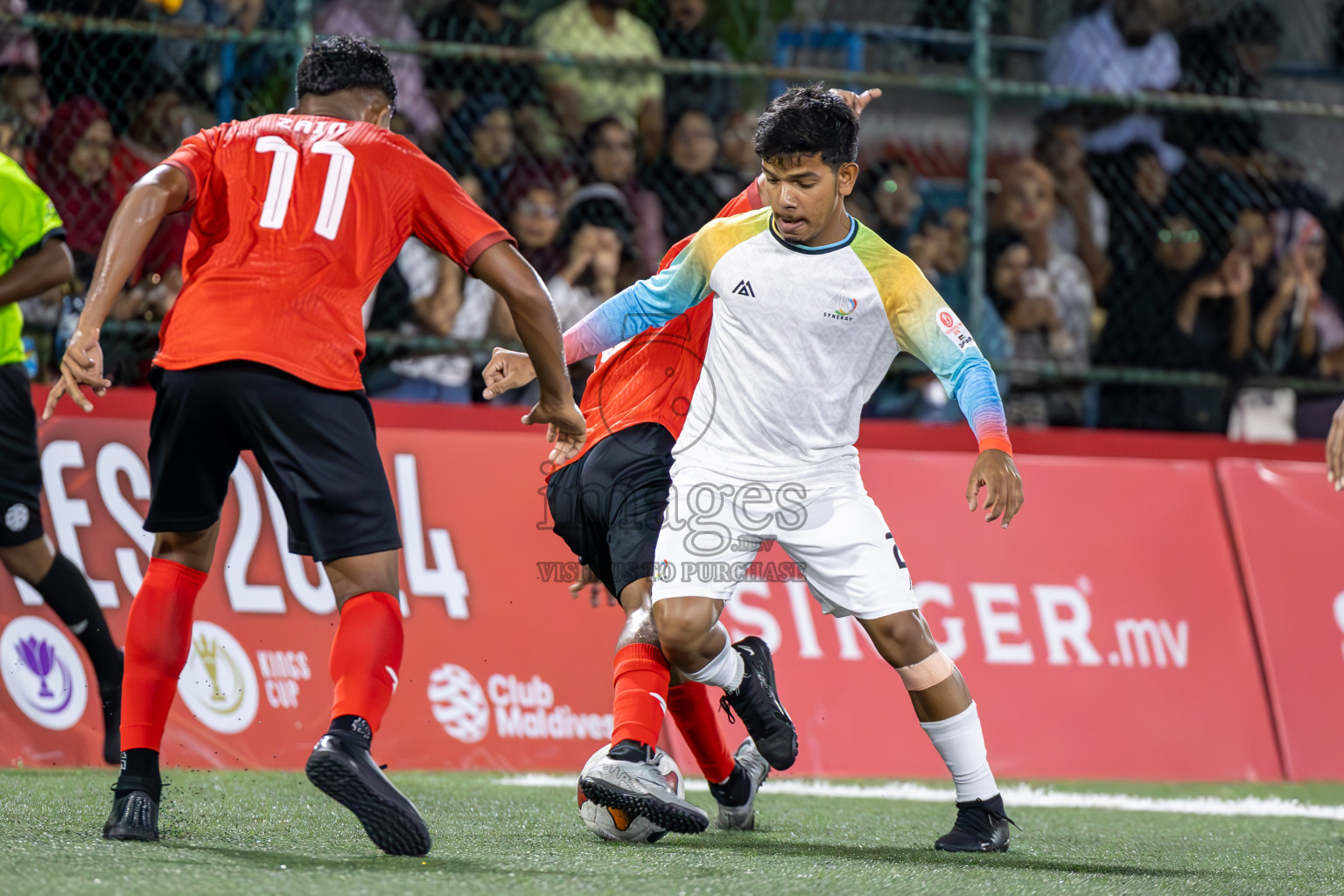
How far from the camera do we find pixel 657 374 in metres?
4.53

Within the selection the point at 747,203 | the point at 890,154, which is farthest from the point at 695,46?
the point at 747,203

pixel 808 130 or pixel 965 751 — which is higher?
pixel 808 130

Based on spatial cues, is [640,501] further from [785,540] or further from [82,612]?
[82,612]

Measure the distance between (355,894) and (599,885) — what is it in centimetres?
49

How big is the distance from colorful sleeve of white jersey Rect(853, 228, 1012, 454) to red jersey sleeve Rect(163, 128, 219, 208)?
160 cm

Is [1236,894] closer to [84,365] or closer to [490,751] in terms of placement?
[84,365]

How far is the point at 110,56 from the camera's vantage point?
669cm

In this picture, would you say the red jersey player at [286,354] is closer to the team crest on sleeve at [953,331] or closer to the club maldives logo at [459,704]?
the team crest on sleeve at [953,331]

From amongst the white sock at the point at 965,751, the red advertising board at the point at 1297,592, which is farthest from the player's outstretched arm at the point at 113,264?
the red advertising board at the point at 1297,592

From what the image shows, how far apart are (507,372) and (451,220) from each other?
55 cm

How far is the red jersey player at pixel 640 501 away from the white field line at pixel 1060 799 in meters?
1.09

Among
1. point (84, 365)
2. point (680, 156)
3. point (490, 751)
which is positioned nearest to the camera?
point (84, 365)

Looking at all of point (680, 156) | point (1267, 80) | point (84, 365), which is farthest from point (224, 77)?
point (1267, 80)

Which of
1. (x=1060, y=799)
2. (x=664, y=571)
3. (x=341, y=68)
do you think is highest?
(x=341, y=68)
